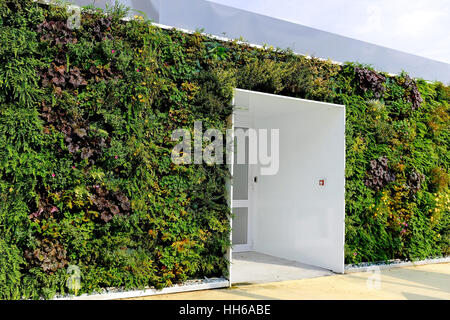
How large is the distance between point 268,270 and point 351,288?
1.35 m

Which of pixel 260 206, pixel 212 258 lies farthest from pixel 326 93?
pixel 212 258

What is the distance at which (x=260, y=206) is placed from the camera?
7.39m

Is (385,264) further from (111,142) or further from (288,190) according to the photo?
(111,142)

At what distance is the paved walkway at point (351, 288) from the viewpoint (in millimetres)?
4469

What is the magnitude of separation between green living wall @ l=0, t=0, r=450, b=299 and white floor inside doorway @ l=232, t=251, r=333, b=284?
71cm

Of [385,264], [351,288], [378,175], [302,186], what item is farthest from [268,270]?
[378,175]

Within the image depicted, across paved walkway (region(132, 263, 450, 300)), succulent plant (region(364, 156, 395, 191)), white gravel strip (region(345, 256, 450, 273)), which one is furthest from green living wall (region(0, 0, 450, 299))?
white gravel strip (region(345, 256, 450, 273))

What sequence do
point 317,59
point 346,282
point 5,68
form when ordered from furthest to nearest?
point 317,59 → point 346,282 → point 5,68

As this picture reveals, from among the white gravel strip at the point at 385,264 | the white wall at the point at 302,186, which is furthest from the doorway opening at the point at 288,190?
the white gravel strip at the point at 385,264

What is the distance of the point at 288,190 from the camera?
6.81 meters

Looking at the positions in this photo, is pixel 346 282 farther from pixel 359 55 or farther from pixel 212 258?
pixel 359 55
